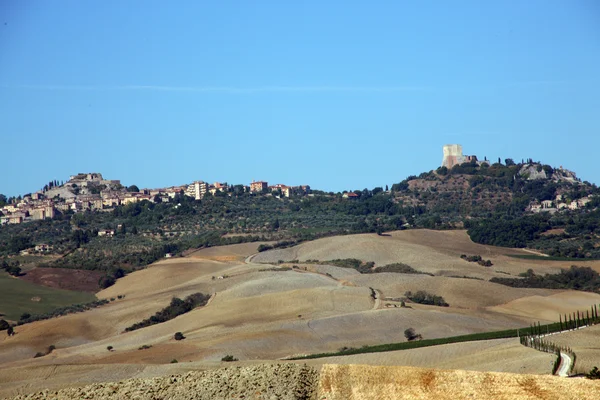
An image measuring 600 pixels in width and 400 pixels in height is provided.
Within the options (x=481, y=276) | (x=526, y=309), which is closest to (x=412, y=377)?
(x=526, y=309)

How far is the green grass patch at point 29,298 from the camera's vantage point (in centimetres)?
8906

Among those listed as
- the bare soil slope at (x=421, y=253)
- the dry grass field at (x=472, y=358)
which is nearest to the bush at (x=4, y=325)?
the bare soil slope at (x=421, y=253)

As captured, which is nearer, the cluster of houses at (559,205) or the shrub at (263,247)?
the shrub at (263,247)

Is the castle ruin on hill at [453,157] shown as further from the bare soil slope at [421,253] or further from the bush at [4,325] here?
the bush at [4,325]

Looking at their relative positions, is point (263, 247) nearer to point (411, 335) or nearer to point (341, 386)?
point (411, 335)

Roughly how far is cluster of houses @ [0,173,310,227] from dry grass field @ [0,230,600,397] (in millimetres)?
60958

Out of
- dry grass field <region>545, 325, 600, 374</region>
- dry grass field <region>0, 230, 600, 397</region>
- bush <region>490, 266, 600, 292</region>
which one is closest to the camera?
dry grass field <region>545, 325, 600, 374</region>

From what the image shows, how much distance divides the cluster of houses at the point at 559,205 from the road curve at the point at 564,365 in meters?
118

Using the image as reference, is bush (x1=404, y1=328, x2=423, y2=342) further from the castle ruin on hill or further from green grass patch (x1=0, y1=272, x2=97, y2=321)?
the castle ruin on hill

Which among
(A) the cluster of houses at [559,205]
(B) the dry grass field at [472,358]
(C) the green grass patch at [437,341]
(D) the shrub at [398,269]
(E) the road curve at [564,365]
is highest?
(A) the cluster of houses at [559,205]

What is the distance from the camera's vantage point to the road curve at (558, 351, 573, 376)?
36.9 m

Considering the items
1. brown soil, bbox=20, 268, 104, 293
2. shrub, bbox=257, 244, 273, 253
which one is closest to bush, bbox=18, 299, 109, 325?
brown soil, bbox=20, 268, 104, 293

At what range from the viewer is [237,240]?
128 metres

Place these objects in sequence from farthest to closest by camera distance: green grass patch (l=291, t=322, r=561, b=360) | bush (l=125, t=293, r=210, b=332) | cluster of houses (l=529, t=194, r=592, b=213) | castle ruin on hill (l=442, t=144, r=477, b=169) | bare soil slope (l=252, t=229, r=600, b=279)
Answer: castle ruin on hill (l=442, t=144, r=477, b=169) → cluster of houses (l=529, t=194, r=592, b=213) → bare soil slope (l=252, t=229, r=600, b=279) → bush (l=125, t=293, r=210, b=332) → green grass patch (l=291, t=322, r=561, b=360)
